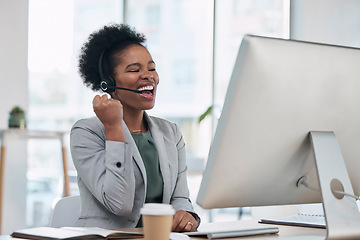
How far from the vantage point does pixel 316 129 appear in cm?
111

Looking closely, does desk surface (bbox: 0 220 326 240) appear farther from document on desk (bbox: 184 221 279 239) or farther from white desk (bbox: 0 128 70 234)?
white desk (bbox: 0 128 70 234)

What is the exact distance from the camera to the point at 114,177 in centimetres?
149

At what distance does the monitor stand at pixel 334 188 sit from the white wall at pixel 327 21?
9.64 ft

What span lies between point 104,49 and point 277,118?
1084 mm

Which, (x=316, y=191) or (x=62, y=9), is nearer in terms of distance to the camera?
(x=316, y=191)

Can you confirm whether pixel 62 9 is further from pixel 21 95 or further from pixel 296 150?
pixel 296 150

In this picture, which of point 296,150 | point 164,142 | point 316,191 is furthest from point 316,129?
point 164,142

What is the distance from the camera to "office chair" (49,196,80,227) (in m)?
1.60

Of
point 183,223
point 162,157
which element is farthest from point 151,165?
point 183,223

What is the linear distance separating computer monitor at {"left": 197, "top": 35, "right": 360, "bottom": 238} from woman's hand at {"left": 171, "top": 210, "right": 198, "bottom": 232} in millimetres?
353

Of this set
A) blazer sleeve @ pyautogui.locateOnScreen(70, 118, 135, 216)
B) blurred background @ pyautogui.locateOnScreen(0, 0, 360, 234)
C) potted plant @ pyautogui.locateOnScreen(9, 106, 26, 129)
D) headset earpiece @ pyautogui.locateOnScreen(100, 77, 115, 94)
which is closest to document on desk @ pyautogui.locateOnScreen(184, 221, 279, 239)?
blazer sleeve @ pyautogui.locateOnScreen(70, 118, 135, 216)

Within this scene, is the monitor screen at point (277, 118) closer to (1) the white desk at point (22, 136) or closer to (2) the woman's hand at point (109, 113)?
(2) the woman's hand at point (109, 113)

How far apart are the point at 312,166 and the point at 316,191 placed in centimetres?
8

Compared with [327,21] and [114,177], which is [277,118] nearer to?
[114,177]
